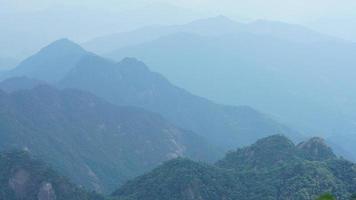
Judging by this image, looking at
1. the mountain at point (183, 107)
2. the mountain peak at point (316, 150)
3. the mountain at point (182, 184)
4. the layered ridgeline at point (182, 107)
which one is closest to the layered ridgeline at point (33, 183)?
the mountain at point (182, 184)

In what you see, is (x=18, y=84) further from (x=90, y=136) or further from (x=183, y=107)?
(x=90, y=136)

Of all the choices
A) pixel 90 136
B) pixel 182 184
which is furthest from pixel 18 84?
pixel 182 184

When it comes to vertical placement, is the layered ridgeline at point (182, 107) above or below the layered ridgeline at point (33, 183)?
below

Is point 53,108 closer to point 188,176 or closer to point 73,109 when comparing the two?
point 73,109

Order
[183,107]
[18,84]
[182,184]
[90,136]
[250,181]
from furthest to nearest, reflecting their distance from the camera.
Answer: [18,84], [183,107], [90,136], [250,181], [182,184]

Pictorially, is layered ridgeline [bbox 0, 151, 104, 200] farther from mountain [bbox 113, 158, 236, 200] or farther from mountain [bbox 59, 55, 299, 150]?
mountain [bbox 59, 55, 299, 150]

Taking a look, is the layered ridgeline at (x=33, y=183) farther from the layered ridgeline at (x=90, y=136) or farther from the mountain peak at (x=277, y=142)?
the layered ridgeline at (x=90, y=136)
